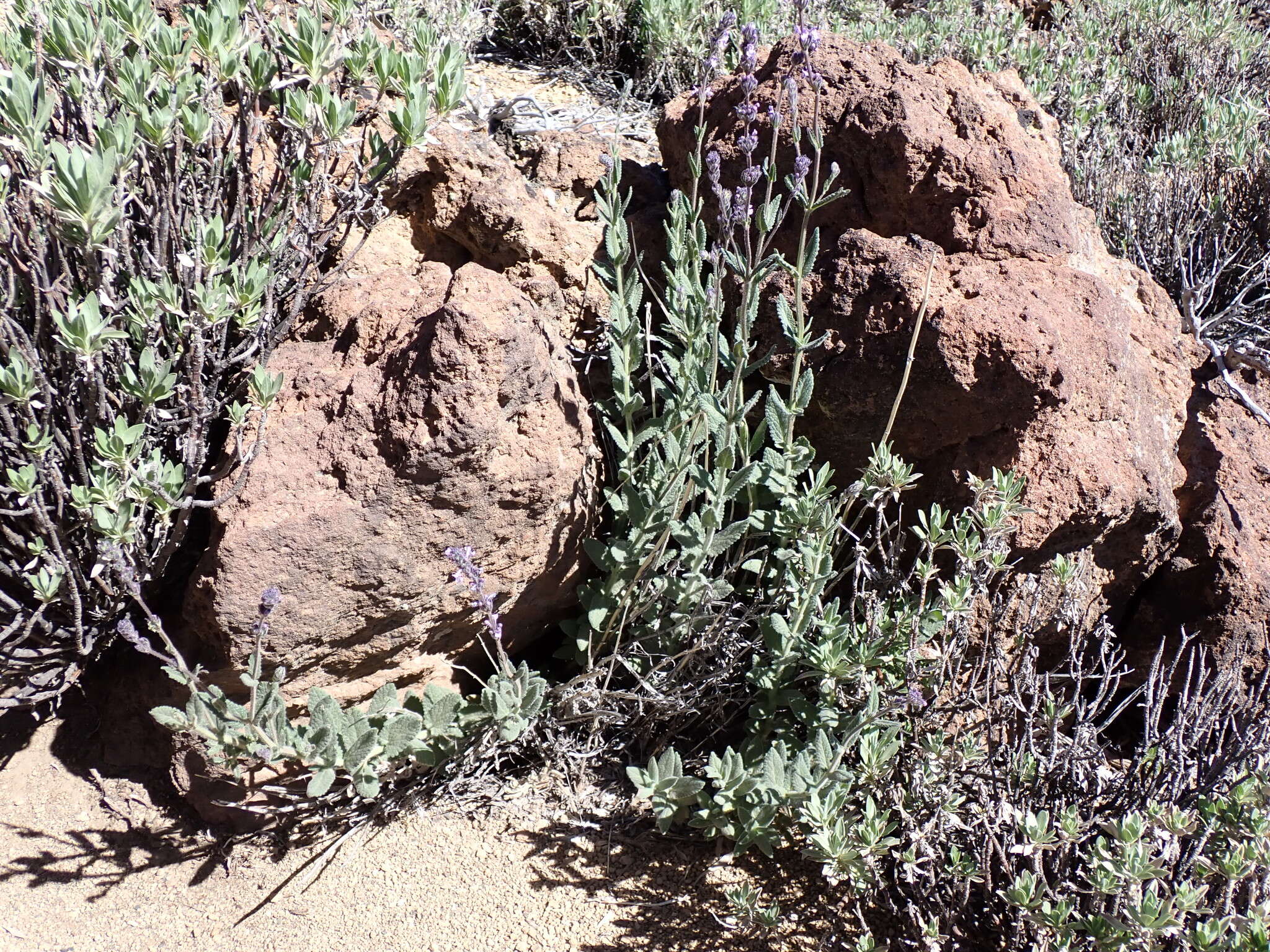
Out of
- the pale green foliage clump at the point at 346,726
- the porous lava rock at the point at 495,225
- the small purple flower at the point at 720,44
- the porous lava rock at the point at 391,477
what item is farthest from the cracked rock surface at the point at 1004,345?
the pale green foliage clump at the point at 346,726

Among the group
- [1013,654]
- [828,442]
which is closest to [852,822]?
[1013,654]

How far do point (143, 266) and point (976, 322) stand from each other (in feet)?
6.93

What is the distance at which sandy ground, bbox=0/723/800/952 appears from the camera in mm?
2451

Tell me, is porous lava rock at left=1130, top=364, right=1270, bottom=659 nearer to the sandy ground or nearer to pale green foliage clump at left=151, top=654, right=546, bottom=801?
the sandy ground

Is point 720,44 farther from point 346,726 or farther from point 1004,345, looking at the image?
point 346,726

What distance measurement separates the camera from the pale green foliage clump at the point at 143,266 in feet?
7.47

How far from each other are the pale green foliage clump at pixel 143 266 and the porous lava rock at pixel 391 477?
0.13m

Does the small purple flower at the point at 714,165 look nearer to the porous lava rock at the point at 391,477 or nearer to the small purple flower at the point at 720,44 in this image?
the small purple flower at the point at 720,44

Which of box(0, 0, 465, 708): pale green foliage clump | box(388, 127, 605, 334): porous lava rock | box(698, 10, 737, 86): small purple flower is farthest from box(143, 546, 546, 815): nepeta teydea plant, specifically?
box(698, 10, 737, 86): small purple flower

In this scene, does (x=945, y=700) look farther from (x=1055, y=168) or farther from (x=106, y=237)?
(x=106, y=237)

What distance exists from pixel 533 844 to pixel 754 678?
0.73 metres

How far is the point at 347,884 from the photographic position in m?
2.56

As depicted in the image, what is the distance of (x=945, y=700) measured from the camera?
8.60 feet

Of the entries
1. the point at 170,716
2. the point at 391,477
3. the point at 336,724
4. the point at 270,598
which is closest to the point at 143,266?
the point at 391,477
